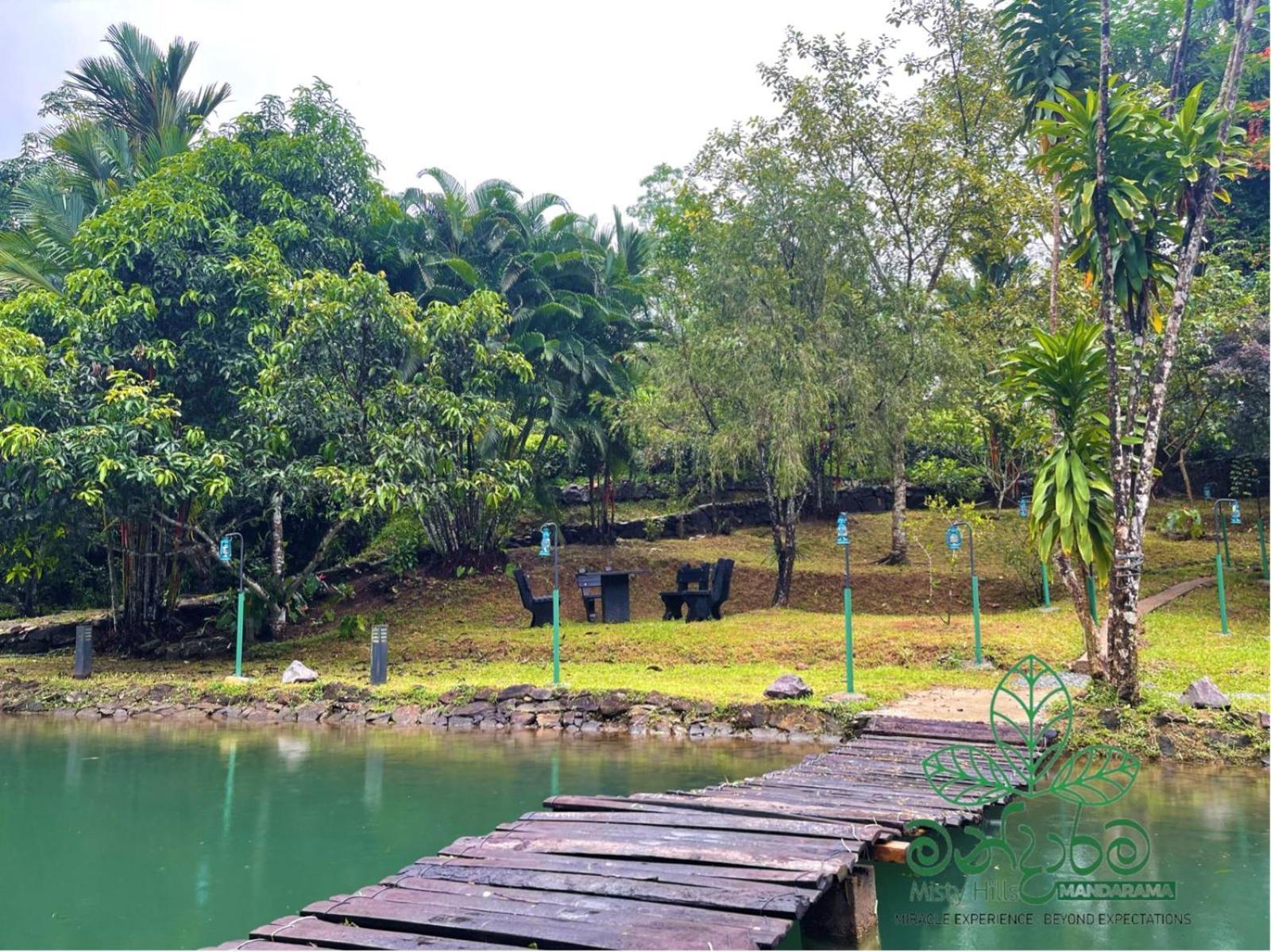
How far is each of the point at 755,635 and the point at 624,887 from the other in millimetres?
9229

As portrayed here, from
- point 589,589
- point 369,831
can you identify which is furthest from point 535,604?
point 369,831

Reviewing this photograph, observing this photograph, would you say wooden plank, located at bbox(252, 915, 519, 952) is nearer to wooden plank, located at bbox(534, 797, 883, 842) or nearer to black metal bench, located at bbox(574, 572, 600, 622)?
wooden plank, located at bbox(534, 797, 883, 842)

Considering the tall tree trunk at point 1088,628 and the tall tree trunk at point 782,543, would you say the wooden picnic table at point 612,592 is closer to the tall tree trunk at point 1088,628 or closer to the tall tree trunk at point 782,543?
the tall tree trunk at point 782,543

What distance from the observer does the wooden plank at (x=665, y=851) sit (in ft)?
14.3

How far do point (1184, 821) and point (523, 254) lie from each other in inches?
594

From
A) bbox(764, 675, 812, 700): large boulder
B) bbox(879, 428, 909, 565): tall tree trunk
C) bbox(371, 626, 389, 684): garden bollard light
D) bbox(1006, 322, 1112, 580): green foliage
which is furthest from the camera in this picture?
bbox(879, 428, 909, 565): tall tree trunk

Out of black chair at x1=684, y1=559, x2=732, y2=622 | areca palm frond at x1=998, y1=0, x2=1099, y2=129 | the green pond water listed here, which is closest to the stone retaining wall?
the green pond water

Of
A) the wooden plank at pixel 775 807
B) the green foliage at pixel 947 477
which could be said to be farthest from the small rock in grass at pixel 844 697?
the green foliage at pixel 947 477

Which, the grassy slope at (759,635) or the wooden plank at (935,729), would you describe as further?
the grassy slope at (759,635)

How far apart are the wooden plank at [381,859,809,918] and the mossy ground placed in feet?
17.8

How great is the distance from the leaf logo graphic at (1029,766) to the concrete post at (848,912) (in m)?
1.16

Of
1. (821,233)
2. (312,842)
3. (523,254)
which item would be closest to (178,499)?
(523,254)

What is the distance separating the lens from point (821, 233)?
600 inches

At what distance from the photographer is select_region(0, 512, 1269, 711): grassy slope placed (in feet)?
35.8
